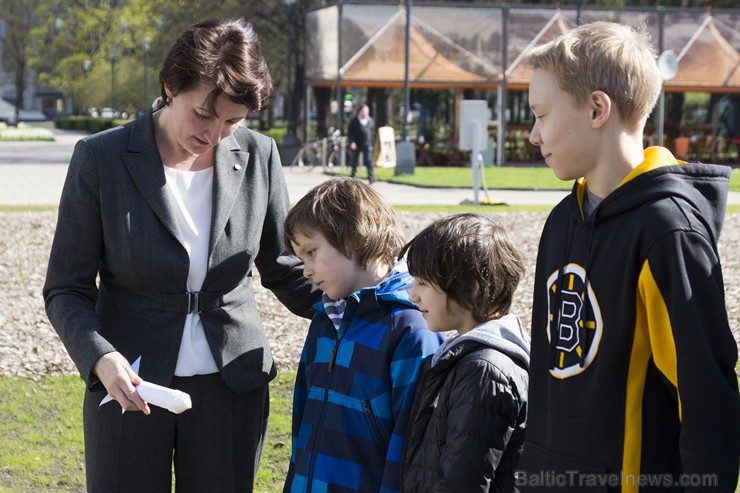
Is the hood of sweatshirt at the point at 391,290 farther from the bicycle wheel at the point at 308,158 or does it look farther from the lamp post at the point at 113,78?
the lamp post at the point at 113,78

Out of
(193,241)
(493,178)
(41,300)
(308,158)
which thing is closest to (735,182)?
(493,178)

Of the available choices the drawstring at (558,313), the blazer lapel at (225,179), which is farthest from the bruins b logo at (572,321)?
the blazer lapel at (225,179)

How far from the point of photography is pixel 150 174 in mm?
2812

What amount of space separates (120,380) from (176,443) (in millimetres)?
384

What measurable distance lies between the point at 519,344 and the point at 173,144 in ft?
3.45

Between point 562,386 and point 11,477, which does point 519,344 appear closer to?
point 562,386

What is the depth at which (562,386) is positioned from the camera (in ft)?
7.23

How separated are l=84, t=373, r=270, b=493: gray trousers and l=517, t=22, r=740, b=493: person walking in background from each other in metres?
0.94

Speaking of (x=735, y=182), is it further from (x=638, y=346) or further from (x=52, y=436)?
(x=638, y=346)

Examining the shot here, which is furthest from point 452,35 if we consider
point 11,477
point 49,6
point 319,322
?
point 49,6

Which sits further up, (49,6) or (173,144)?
(49,6)

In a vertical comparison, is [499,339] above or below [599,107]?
below

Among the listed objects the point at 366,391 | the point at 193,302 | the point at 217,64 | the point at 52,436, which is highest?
the point at 217,64

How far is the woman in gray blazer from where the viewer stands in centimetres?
274
